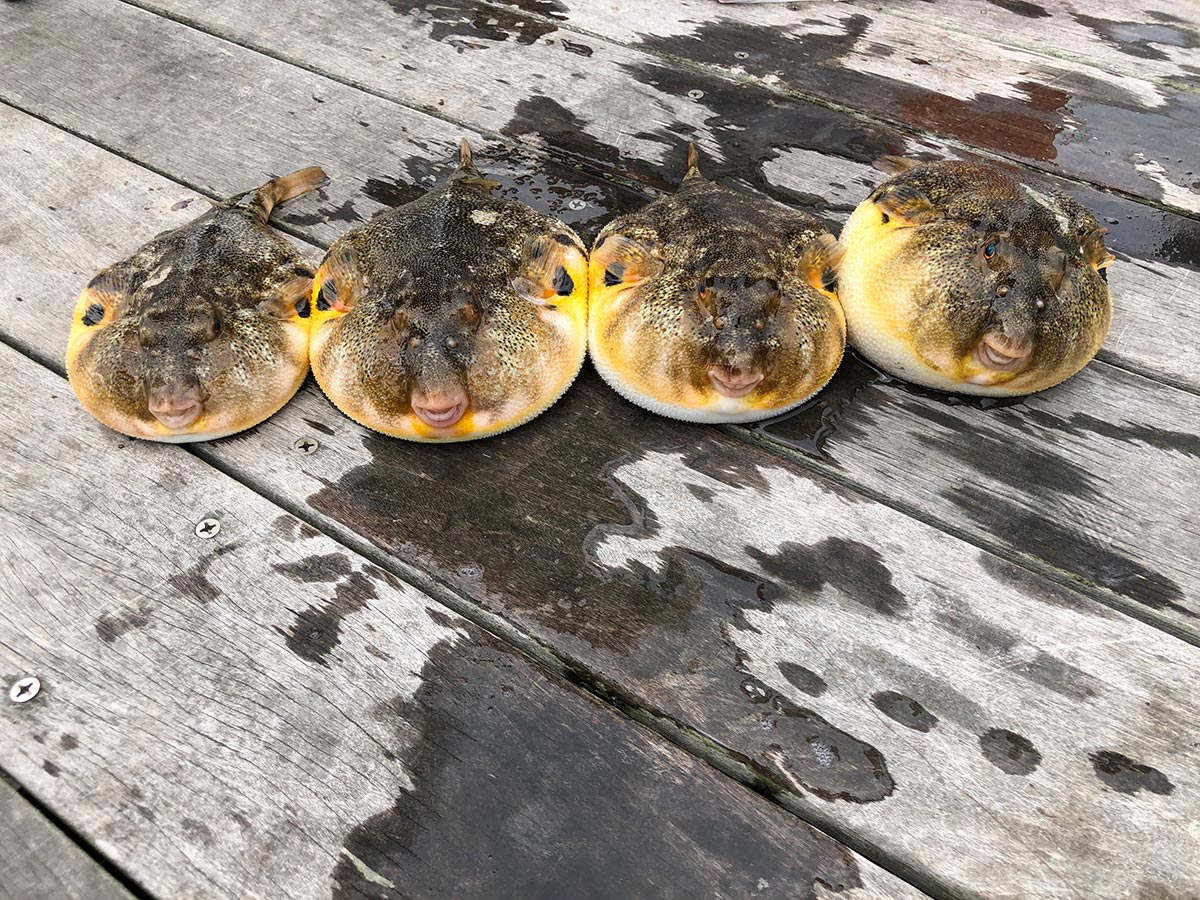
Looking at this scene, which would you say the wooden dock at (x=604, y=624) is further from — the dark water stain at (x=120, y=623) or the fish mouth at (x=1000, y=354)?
the fish mouth at (x=1000, y=354)

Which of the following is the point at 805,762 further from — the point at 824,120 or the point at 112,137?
the point at 112,137

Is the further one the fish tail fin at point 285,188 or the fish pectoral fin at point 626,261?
the fish tail fin at point 285,188

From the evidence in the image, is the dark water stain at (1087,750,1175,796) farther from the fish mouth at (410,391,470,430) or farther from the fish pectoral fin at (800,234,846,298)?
the fish mouth at (410,391,470,430)

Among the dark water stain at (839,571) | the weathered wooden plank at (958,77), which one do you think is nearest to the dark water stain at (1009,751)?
the dark water stain at (839,571)

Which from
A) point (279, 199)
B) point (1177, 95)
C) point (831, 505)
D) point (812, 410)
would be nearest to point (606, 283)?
point (812, 410)

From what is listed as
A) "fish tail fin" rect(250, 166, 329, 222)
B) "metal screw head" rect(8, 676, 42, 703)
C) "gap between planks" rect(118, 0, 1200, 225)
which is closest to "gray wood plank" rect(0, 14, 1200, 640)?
"fish tail fin" rect(250, 166, 329, 222)

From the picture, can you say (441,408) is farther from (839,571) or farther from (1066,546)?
(1066,546)
